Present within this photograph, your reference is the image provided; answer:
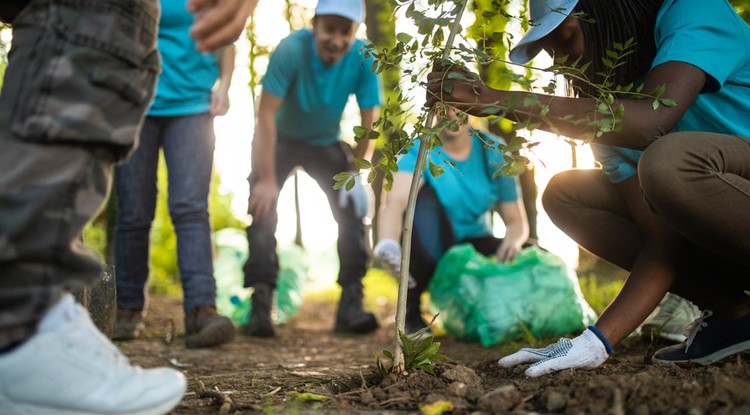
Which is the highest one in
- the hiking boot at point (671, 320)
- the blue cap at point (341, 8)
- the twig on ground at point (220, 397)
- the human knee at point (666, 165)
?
the blue cap at point (341, 8)

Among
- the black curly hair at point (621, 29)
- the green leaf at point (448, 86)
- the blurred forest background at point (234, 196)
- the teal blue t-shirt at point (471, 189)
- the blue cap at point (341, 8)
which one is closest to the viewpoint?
the green leaf at point (448, 86)

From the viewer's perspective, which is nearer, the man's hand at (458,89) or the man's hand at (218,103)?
the man's hand at (458,89)

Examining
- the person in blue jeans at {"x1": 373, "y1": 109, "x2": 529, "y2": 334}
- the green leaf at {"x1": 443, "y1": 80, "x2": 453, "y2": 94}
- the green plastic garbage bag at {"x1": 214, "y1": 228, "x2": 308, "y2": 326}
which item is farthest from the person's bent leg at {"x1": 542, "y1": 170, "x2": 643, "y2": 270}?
the green plastic garbage bag at {"x1": 214, "y1": 228, "x2": 308, "y2": 326}

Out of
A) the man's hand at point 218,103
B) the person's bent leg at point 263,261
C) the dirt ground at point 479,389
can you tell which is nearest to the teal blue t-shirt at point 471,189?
the person's bent leg at point 263,261

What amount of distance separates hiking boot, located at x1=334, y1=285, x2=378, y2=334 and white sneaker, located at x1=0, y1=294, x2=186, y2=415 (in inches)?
108

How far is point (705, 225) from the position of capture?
1.84 metres

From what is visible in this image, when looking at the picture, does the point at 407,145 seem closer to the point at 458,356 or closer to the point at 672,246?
the point at 672,246

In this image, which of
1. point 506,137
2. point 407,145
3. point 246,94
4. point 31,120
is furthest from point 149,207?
point 246,94

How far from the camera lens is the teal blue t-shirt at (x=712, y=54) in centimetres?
178

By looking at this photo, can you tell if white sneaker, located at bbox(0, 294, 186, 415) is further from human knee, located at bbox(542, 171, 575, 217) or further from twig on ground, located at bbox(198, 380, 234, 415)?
human knee, located at bbox(542, 171, 575, 217)

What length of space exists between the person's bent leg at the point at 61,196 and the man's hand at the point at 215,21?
133 mm

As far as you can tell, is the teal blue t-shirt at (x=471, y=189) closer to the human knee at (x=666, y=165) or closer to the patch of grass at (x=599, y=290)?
the patch of grass at (x=599, y=290)

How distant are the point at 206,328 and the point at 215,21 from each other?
1.88m

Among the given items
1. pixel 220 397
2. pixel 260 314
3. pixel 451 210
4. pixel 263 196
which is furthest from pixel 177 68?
pixel 220 397
